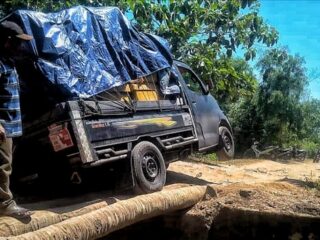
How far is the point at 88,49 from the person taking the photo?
5.75 m

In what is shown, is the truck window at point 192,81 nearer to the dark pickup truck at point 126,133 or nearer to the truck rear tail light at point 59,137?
the dark pickup truck at point 126,133

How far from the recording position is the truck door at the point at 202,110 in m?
7.48

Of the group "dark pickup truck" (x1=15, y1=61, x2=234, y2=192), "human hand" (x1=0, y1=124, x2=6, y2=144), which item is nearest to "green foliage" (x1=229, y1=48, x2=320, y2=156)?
"dark pickup truck" (x1=15, y1=61, x2=234, y2=192)

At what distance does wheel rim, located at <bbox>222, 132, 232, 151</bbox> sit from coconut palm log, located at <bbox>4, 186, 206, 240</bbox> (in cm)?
222

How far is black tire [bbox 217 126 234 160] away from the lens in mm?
8477

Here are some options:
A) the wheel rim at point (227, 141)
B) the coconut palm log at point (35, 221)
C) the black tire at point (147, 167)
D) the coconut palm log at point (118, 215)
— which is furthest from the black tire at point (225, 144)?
the coconut palm log at point (35, 221)

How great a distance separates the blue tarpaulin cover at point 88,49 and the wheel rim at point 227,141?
2.39 metres

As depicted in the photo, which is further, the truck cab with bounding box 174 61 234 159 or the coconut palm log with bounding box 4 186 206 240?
the truck cab with bounding box 174 61 234 159

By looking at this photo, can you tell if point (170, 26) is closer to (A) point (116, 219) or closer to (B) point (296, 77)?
(A) point (116, 219)

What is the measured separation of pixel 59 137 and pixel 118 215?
1141mm

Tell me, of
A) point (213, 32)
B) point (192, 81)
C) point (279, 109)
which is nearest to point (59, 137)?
point (192, 81)

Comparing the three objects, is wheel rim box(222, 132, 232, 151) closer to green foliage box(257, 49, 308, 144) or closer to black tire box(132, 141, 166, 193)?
black tire box(132, 141, 166, 193)

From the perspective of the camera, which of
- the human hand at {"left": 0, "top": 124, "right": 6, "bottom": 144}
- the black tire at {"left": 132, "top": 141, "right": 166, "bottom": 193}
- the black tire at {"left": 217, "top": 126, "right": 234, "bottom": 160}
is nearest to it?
the human hand at {"left": 0, "top": 124, "right": 6, "bottom": 144}

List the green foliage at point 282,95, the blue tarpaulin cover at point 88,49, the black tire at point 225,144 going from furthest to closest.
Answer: the green foliage at point 282,95 → the black tire at point 225,144 → the blue tarpaulin cover at point 88,49
